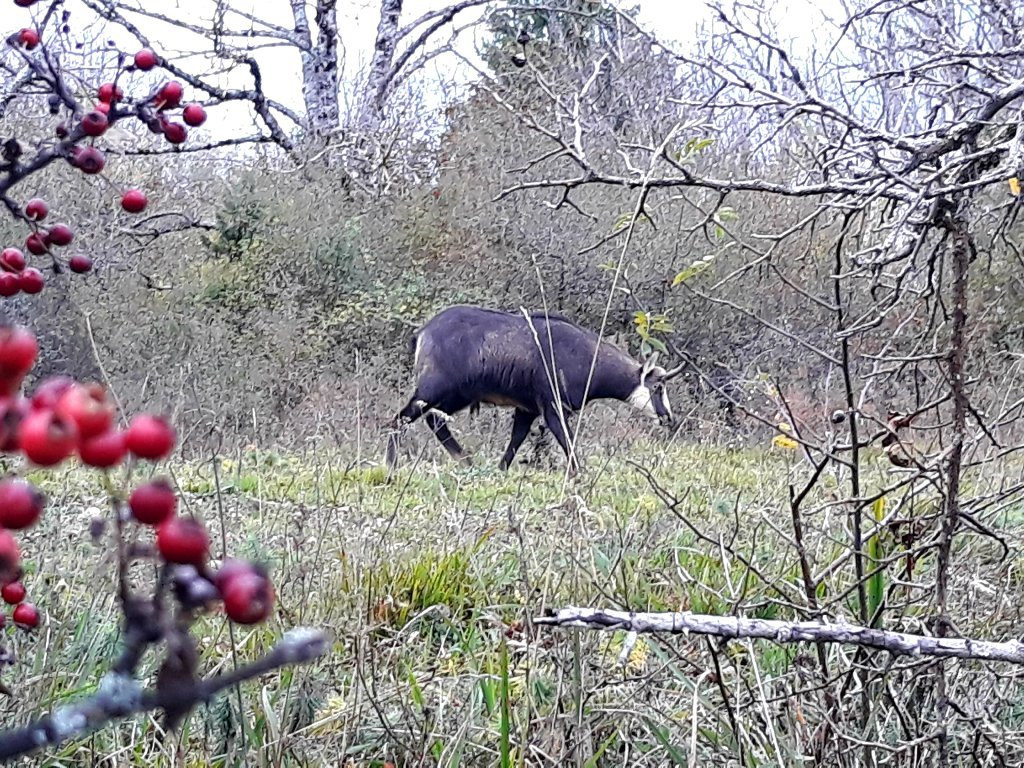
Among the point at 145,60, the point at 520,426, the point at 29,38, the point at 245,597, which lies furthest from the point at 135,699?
the point at 520,426

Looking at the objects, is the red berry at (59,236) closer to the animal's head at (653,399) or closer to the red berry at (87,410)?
the red berry at (87,410)

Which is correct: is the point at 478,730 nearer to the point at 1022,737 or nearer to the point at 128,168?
the point at 1022,737

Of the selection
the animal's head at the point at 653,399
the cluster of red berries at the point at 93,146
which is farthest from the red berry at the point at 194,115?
the animal's head at the point at 653,399

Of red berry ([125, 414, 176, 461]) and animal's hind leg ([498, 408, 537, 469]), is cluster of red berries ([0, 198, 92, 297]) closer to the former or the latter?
red berry ([125, 414, 176, 461])

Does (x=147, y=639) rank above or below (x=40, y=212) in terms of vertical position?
below

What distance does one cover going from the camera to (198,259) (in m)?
15.1

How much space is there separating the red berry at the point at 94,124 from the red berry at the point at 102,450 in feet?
2.25

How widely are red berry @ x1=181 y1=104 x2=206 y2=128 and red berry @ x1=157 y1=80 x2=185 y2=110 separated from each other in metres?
0.03

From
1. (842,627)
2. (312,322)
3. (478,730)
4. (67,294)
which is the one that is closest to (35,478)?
(478,730)

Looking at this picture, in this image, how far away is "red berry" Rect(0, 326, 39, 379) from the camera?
39cm

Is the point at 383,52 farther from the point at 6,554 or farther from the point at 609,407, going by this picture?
the point at 6,554

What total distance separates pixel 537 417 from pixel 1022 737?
8.81 meters

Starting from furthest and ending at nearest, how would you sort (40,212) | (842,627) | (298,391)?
(298,391)
(842,627)
(40,212)

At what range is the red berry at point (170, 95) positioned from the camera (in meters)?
1.12
